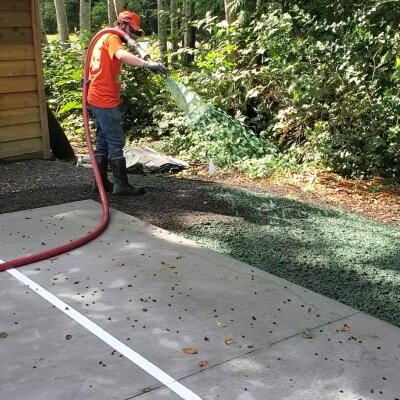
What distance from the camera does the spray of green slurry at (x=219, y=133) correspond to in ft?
28.5

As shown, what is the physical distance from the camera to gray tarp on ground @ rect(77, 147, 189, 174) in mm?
7730

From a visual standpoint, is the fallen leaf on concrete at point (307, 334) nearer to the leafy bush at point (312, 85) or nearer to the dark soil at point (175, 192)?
the dark soil at point (175, 192)

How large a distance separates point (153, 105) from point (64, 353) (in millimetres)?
8723

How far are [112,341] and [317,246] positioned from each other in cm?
225

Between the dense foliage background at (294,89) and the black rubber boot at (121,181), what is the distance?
7.54 feet

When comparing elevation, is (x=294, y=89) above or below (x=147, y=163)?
above

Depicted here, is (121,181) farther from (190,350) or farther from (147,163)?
(190,350)

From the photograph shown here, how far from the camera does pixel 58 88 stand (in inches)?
485

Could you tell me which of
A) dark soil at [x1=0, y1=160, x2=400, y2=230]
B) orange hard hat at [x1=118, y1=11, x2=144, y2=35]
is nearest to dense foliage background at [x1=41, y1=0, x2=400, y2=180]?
dark soil at [x1=0, y1=160, x2=400, y2=230]

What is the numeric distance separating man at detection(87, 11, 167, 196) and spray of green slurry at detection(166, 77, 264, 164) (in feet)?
8.05

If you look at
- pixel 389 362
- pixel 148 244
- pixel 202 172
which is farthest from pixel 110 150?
pixel 389 362

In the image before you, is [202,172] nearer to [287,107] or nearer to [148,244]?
[287,107]

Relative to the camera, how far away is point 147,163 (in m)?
7.85

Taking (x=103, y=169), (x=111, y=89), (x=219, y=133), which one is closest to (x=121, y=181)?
(x=103, y=169)
